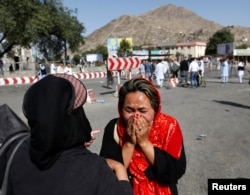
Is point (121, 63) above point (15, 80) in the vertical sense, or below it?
above

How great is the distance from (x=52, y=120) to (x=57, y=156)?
0.16 m

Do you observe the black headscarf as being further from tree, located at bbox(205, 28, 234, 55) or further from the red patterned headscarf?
tree, located at bbox(205, 28, 234, 55)

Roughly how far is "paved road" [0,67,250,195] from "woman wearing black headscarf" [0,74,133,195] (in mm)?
3198

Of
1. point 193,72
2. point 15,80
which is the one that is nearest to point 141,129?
point 193,72

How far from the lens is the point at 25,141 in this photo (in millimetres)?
1653

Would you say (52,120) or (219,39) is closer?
(52,120)

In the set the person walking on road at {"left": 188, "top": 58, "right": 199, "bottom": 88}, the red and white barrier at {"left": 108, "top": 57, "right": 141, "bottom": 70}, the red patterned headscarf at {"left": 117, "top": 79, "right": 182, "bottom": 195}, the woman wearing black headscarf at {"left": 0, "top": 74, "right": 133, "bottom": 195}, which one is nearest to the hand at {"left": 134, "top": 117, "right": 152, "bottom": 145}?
the red patterned headscarf at {"left": 117, "top": 79, "right": 182, "bottom": 195}

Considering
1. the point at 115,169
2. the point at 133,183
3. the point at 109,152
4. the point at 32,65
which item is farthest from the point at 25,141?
the point at 32,65

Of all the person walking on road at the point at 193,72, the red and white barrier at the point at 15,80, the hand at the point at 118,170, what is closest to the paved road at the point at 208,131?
the hand at the point at 118,170

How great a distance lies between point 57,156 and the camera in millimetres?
1488

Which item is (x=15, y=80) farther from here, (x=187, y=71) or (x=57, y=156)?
(x=57, y=156)

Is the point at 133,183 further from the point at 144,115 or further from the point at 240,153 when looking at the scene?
the point at 240,153

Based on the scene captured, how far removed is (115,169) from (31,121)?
1.44ft

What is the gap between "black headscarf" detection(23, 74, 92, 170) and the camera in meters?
1.43
